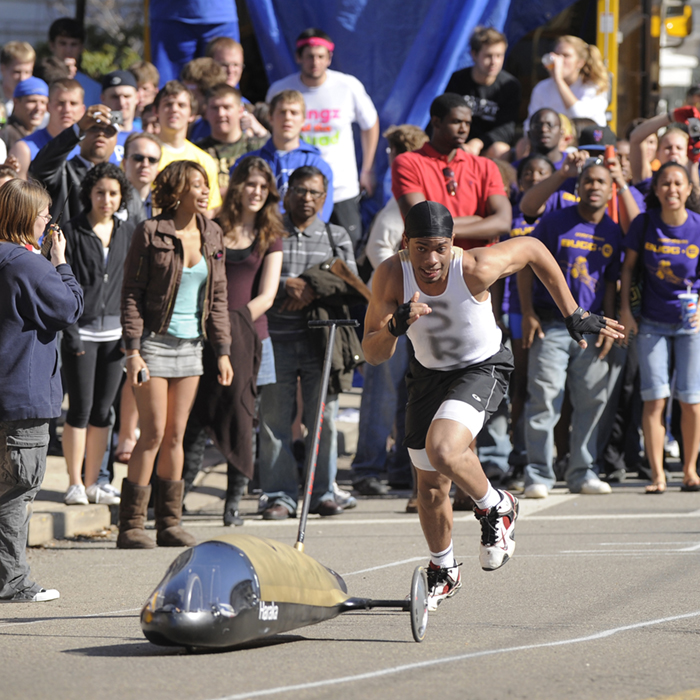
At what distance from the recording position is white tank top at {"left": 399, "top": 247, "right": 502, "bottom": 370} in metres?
5.96

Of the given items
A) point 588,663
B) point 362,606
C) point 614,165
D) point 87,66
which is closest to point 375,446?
→ point 614,165

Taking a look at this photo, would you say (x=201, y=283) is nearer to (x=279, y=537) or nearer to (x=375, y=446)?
(x=279, y=537)

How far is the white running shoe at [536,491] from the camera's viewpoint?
9.45 metres

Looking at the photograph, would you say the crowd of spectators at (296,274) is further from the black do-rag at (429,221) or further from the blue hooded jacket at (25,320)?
the black do-rag at (429,221)

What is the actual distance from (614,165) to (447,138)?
5.87 feet

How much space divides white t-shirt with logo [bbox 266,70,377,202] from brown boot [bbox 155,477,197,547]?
4.28 m

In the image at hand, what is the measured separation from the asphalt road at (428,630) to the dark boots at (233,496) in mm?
166

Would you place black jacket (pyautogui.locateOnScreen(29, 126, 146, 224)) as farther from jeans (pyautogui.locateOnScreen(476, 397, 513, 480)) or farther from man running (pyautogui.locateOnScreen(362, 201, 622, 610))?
man running (pyautogui.locateOnScreen(362, 201, 622, 610))

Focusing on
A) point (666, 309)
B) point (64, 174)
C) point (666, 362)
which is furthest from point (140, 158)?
point (666, 362)

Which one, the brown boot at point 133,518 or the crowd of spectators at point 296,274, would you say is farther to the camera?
the crowd of spectators at point 296,274

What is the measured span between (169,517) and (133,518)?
23cm

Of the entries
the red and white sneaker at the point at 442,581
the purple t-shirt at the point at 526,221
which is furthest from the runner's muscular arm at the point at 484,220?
the red and white sneaker at the point at 442,581

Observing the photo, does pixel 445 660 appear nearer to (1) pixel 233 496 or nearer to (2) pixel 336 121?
A: (1) pixel 233 496

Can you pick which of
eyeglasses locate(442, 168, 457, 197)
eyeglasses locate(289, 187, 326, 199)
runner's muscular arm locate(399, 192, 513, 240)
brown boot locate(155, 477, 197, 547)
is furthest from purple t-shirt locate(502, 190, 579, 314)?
brown boot locate(155, 477, 197, 547)
